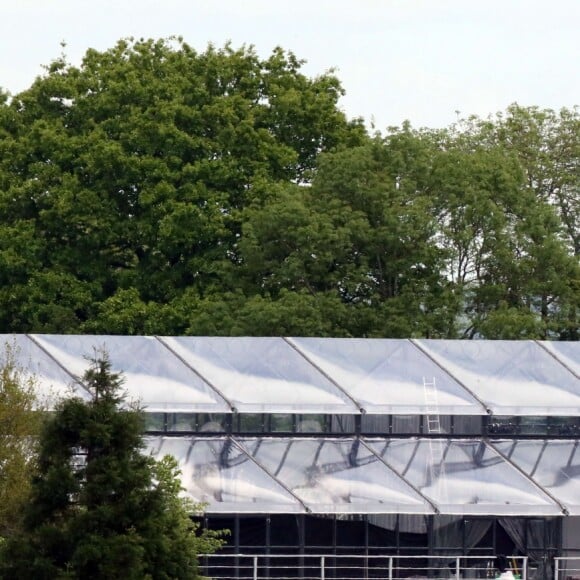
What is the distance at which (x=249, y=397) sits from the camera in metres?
42.0

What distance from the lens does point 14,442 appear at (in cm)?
3497

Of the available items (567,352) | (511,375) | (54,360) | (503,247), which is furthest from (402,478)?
(503,247)

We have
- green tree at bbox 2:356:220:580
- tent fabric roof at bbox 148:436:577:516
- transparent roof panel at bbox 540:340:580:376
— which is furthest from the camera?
transparent roof panel at bbox 540:340:580:376

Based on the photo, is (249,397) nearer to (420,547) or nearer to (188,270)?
(420,547)

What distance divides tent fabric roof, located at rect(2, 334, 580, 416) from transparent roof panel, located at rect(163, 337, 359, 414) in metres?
0.02

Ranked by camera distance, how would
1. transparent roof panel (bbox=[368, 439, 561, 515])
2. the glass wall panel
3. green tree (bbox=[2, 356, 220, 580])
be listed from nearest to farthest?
green tree (bbox=[2, 356, 220, 580]) → transparent roof panel (bbox=[368, 439, 561, 515]) → the glass wall panel

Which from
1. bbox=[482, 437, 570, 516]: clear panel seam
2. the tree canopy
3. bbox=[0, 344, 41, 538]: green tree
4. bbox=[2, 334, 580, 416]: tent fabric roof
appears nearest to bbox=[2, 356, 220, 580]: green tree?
bbox=[0, 344, 41, 538]: green tree

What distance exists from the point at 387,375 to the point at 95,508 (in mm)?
16476

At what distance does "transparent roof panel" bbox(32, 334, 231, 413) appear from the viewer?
41531mm

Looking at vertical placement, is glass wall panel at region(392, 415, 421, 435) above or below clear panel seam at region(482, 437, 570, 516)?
above

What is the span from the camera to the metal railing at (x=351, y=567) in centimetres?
3903

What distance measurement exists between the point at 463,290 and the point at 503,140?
1560cm

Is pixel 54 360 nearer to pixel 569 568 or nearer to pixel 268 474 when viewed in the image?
pixel 268 474

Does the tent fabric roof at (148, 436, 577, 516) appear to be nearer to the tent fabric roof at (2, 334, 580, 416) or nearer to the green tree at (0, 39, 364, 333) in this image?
the tent fabric roof at (2, 334, 580, 416)
